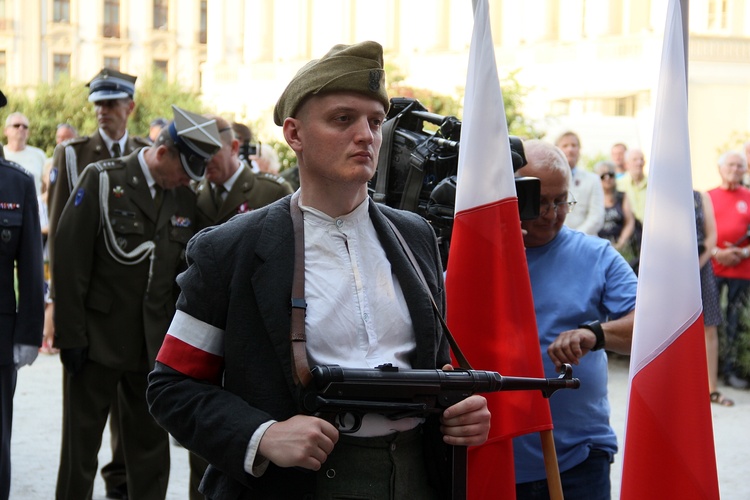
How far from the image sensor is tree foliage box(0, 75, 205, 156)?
1192 inches

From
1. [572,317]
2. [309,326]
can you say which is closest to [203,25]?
[572,317]

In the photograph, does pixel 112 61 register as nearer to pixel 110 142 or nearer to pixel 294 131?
pixel 110 142

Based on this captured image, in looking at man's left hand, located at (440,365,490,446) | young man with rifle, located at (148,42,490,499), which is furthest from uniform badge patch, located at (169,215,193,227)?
man's left hand, located at (440,365,490,446)

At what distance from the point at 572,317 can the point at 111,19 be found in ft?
202

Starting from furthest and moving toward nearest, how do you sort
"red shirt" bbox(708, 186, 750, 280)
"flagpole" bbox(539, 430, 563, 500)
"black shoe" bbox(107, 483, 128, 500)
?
1. "red shirt" bbox(708, 186, 750, 280)
2. "black shoe" bbox(107, 483, 128, 500)
3. "flagpole" bbox(539, 430, 563, 500)

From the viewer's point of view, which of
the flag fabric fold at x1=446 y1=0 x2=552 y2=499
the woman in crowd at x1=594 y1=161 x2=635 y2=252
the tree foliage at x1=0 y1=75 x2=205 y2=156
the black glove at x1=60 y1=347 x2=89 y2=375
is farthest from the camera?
the tree foliage at x1=0 y1=75 x2=205 y2=156

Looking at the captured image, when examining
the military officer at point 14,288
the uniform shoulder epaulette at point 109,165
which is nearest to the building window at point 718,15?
the uniform shoulder epaulette at point 109,165

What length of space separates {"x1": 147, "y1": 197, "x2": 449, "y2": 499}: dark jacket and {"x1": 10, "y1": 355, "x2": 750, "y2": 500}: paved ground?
4.22m

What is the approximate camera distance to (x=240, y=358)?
280 centimetres

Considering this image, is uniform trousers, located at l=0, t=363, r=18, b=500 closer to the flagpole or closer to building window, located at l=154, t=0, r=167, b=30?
the flagpole

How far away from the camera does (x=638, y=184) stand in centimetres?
1222

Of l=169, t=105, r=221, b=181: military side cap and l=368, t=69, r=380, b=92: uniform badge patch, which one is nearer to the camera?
l=368, t=69, r=380, b=92: uniform badge patch

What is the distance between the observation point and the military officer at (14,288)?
540cm

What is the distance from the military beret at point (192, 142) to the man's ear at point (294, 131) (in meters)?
3.03
